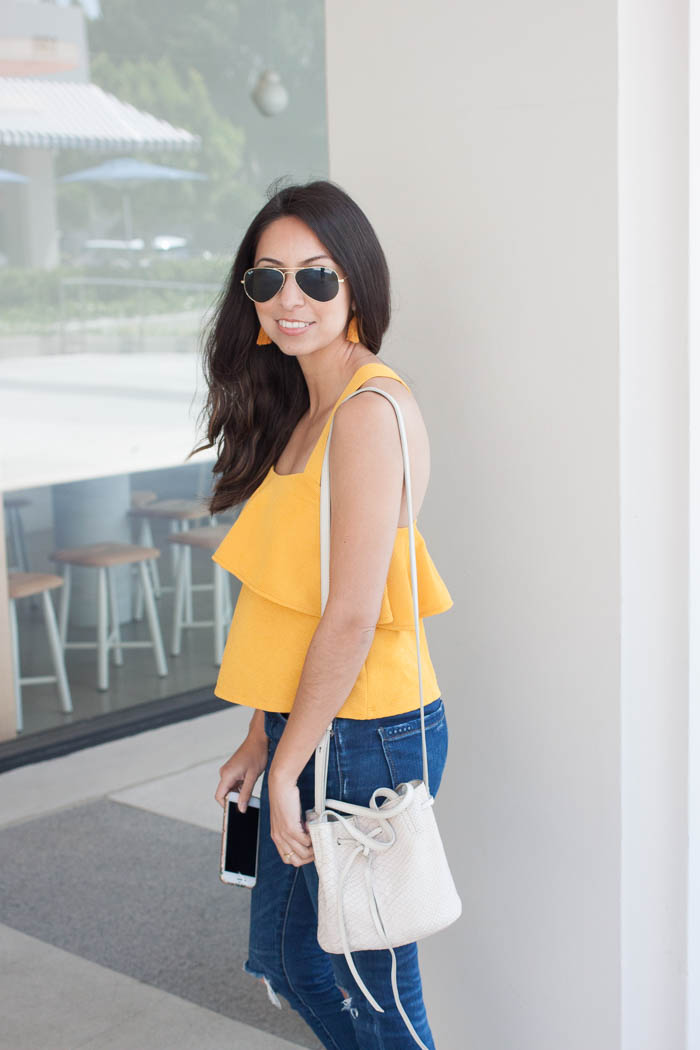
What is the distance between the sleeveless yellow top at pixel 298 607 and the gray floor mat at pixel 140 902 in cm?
125

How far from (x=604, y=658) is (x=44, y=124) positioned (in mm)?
3564

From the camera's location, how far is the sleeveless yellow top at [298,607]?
168cm

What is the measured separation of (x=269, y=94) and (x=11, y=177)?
59.3 inches

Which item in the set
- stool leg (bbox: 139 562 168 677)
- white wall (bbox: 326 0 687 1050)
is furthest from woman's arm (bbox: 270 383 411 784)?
stool leg (bbox: 139 562 168 677)

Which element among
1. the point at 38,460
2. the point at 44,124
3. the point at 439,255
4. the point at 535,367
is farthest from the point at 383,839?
the point at 44,124

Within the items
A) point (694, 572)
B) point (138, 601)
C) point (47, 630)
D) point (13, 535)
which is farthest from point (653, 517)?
point (138, 601)

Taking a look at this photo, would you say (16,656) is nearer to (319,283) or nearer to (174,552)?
(174,552)

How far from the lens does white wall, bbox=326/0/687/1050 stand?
1.77 meters

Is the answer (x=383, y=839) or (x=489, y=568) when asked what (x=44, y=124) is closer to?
(x=489, y=568)

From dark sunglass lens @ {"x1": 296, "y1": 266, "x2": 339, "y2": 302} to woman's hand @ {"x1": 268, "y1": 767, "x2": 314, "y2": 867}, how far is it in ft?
2.27

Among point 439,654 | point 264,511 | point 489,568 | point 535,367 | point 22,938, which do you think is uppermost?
point 535,367

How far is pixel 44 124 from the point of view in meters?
4.52

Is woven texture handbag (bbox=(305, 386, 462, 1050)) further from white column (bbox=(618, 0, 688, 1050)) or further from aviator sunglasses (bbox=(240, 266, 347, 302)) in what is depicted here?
white column (bbox=(618, 0, 688, 1050))

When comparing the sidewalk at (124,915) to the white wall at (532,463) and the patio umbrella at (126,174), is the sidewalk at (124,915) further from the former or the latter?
the patio umbrella at (126,174)
